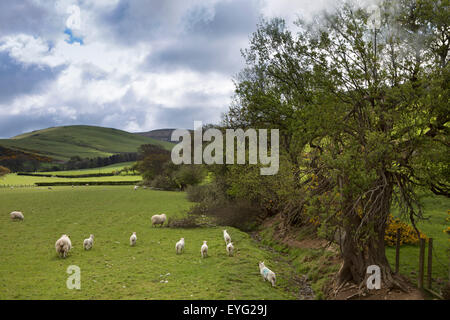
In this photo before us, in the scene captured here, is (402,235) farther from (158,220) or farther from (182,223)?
(158,220)

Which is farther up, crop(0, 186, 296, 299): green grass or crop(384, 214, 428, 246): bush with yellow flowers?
crop(384, 214, 428, 246): bush with yellow flowers

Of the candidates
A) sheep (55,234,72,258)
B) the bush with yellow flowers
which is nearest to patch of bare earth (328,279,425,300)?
the bush with yellow flowers

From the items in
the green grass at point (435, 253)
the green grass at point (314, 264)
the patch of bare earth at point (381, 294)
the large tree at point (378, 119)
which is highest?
the large tree at point (378, 119)

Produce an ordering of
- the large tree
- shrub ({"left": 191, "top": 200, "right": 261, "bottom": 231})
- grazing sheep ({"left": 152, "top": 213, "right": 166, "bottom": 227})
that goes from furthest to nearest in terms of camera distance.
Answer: shrub ({"left": 191, "top": 200, "right": 261, "bottom": 231}) → grazing sheep ({"left": 152, "top": 213, "right": 166, "bottom": 227}) → the large tree

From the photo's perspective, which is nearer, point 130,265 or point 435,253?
point 435,253

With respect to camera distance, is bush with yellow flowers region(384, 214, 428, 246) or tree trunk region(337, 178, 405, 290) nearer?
tree trunk region(337, 178, 405, 290)

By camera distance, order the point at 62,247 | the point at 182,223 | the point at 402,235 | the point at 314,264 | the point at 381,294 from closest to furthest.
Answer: the point at 381,294 < the point at 62,247 < the point at 314,264 < the point at 402,235 < the point at 182,223

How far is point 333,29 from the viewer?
54.5 ft

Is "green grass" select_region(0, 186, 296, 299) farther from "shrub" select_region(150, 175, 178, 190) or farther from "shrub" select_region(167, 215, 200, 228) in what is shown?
"shrub" select_region(150, 175, 178, 190)

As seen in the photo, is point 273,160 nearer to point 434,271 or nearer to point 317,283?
point 317,283

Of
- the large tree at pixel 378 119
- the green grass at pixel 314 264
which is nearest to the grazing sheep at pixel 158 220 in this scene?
the green grass at pixel 314 264

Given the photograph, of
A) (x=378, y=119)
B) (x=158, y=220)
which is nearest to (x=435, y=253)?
(x=378, y=119)

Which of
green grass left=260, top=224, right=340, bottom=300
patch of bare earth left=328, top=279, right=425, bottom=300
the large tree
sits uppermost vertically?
the large tree

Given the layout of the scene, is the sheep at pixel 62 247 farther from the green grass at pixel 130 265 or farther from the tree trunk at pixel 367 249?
the tree trunk at pixel 367 249
